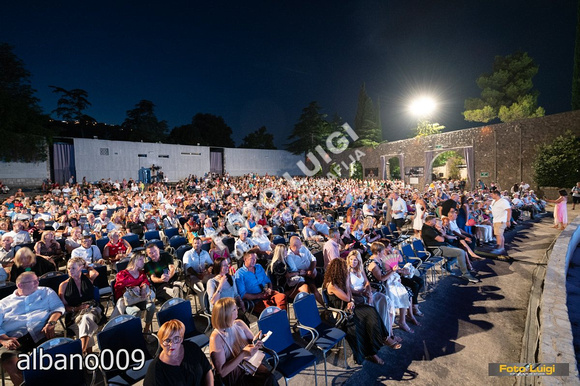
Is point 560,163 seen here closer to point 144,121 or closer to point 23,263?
point 23,263

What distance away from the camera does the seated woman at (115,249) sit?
5.75m

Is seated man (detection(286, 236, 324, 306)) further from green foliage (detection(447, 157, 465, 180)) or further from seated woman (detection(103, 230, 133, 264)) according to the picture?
green foliage (detection(447, 157, 465, 180))

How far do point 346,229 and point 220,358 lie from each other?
4888 millimetres

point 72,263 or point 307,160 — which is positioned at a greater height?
point 307,160

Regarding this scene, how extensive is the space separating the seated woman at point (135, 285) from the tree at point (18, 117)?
19.6 meters

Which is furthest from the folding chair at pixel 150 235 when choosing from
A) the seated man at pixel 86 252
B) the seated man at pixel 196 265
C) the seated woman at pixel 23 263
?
the seated man at pixel 196 265

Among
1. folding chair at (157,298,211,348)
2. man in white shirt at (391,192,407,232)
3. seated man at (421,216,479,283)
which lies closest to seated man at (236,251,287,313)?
folding chair at (157,298,211,348)

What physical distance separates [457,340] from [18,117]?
25.1 metres

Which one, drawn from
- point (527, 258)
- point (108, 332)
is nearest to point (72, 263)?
point (108, 332)

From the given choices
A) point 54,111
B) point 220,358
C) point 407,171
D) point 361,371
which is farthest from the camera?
point 54,111

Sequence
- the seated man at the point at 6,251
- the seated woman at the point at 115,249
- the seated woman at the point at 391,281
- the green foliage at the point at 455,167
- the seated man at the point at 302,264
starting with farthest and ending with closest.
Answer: the green foliage at the point at 455,167, the seated woman at the point at 115,249, the seated man at the point at 6,251, the seated man at the point at 302,264, the seated woman at the point at 391,281

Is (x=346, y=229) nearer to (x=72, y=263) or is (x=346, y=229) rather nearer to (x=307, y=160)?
(x=72, y=263)

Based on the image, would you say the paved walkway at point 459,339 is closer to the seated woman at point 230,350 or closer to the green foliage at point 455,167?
the seated woman at point 230,350

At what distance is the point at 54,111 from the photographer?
32.2m
